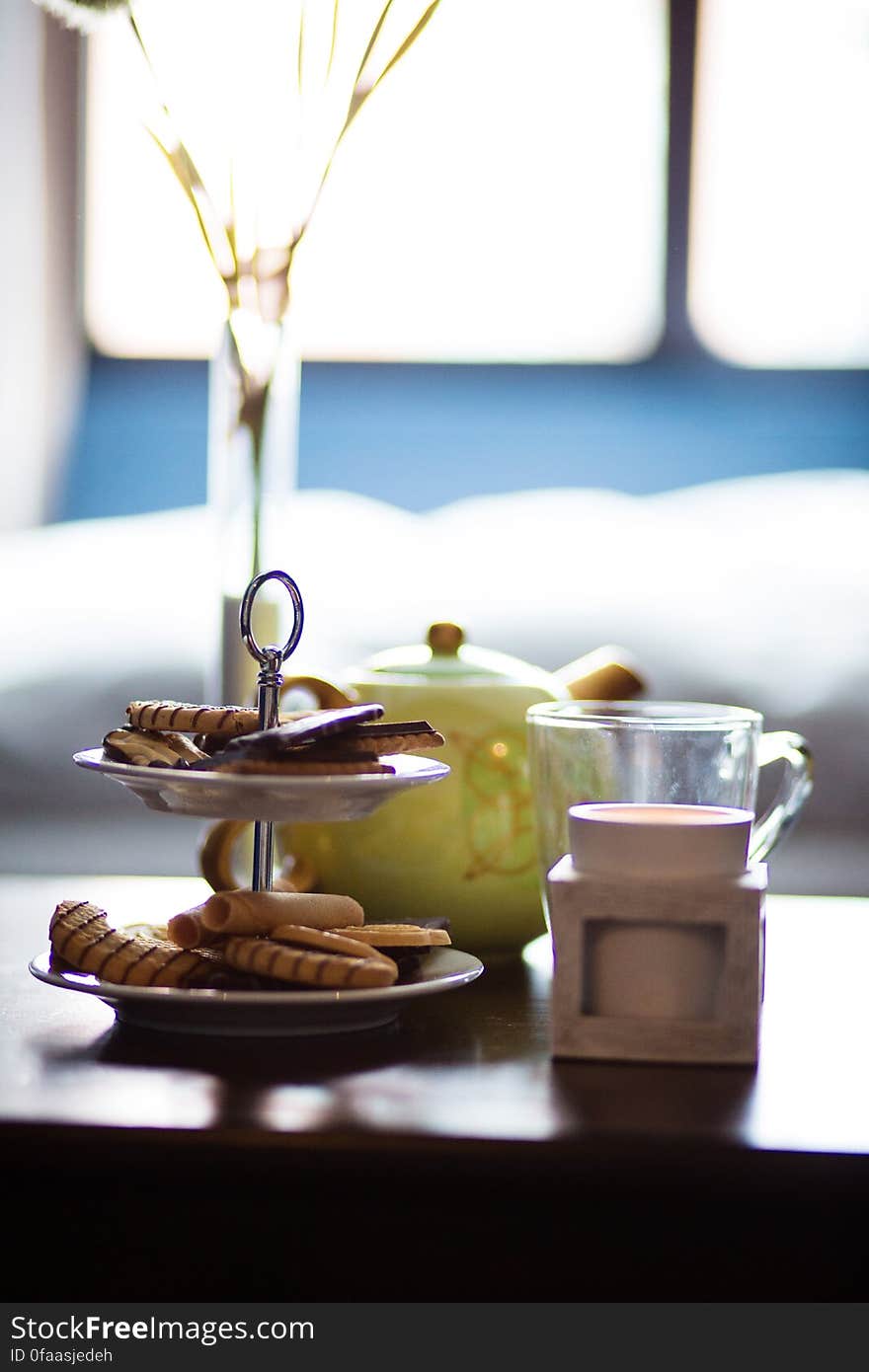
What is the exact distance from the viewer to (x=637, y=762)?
0.71 m

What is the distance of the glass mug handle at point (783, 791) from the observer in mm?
773

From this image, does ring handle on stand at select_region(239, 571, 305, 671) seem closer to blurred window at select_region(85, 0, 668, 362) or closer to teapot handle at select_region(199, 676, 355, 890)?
teapot handle at select_region(199, 676, 355, 890)

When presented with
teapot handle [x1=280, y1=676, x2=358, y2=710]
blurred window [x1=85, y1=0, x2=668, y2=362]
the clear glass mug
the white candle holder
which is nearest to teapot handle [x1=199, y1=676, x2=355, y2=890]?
A: teapot handle [x1=280, y1=676, x2=358, y2=710]

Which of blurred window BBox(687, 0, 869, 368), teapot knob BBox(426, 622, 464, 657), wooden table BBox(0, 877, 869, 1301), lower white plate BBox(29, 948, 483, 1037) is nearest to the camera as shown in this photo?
wooden table BBox(0, 877, 869, 1301)

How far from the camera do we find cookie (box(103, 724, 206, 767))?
605 mm

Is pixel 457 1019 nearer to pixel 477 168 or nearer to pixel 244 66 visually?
pixel 244 66

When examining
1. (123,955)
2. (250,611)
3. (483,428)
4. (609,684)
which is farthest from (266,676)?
(483,428)

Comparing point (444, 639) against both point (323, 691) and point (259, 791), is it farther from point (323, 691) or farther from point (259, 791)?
point (259, 791)

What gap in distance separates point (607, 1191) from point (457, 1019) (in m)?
0.18

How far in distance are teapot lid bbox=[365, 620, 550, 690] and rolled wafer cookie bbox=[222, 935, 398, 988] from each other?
9.4 inches

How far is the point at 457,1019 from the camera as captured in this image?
65cm

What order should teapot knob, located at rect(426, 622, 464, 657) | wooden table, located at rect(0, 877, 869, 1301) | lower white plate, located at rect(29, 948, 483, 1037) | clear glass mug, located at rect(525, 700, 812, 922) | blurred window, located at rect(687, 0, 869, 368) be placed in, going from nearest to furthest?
wooden table, located at rect(0, 877, 869, 1301)
lower white plate, located at rect(29, 948, 483, 1037)
clear glass mug, located at rect(525, 700, 812, 922)
teapot knob, located at rect(426, 622, 464, 657)
blurred window, located at rect(687, 0, 869, 368)

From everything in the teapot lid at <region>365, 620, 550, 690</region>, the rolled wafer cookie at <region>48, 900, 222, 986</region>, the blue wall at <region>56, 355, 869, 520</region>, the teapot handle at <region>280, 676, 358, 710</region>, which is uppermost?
the blue wall at <region>56, 355, 869, 520</region>
